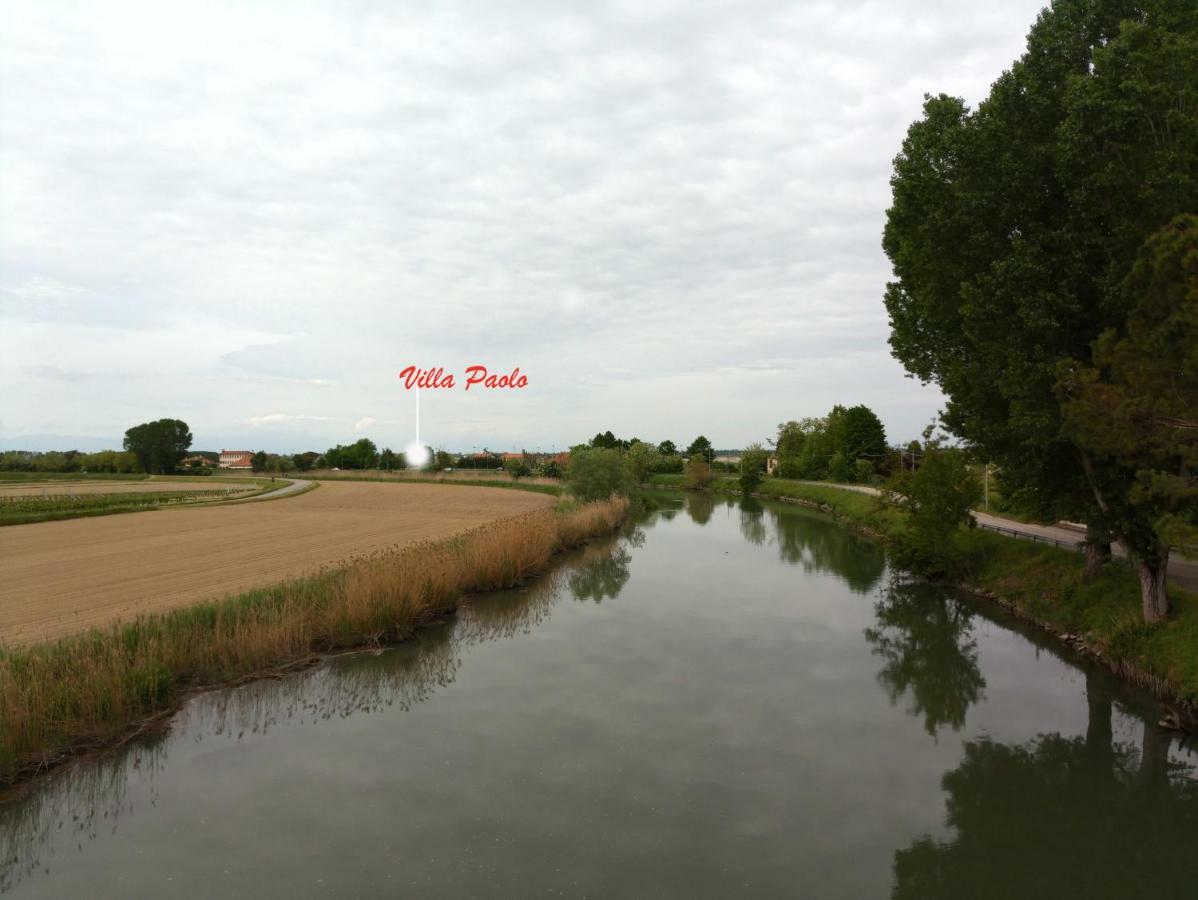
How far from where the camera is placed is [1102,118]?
12305 mm

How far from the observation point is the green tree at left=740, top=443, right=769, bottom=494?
257 ft

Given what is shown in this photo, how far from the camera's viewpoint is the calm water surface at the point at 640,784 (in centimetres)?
765

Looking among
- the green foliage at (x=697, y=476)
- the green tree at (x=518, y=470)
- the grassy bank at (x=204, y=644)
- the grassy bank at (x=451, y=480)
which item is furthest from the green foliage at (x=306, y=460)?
the grassy bank at (x=204, y=644)

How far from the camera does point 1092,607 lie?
16.5 meters

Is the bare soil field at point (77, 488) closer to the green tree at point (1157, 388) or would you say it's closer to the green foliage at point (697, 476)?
the green foliage at point (697, 476)

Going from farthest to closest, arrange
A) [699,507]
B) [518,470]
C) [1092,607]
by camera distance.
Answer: [518,470] → [699,507] → [1092,607]

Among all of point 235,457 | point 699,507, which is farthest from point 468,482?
point 235,457

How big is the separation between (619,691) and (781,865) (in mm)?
6034

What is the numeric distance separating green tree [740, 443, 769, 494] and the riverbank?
51764mm

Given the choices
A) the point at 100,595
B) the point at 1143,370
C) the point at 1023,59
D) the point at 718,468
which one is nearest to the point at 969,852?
the point at 1143,370

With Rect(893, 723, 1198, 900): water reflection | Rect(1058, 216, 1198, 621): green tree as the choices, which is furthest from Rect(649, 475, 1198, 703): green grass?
Rect(1058, 216, 1198, 621): green tree

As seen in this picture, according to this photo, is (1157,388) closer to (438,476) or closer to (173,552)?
(173,552)

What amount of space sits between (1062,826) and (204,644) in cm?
1427

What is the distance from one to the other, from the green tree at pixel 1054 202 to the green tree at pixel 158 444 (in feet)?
355
